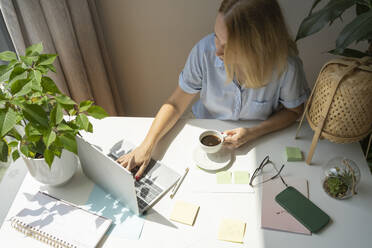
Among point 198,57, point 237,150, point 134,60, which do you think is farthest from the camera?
point 134,60

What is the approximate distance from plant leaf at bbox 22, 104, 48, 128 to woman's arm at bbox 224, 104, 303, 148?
633mm

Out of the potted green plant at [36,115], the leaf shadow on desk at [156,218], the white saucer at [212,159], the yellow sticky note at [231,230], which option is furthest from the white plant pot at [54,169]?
the yellow sticky note at [231,230]

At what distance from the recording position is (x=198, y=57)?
1.34 meters

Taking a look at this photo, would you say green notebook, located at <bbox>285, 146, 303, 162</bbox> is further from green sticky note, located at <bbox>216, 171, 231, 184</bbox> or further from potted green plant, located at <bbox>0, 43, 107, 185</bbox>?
potted green plant, located at <bbox>0, 43, 107, 185</bbox>

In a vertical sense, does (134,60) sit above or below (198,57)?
below

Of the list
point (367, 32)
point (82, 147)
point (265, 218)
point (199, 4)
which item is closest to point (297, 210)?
point (265, 218)

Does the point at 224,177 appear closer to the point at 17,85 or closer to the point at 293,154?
the point at 293,154

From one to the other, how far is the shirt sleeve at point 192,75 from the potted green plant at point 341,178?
0.62 metres

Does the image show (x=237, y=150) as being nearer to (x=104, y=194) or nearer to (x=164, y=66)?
(x=104, y=194)

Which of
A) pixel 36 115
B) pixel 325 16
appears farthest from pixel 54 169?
pixel 325 16

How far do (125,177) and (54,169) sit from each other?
29 centimetres

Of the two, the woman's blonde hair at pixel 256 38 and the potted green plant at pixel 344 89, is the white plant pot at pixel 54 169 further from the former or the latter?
the potted green plant at pixel 344 89

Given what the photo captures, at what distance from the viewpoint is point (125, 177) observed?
35.1 inches

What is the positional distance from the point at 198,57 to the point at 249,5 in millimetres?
345
